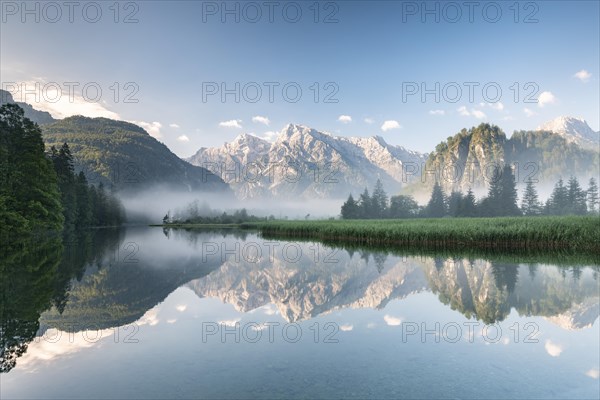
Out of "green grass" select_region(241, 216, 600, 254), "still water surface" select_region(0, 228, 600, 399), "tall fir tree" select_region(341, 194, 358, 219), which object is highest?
"tall fir tree" select_region(341, 194, 358, 219)

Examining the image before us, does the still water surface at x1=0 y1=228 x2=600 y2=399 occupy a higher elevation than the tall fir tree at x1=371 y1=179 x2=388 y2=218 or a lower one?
lower

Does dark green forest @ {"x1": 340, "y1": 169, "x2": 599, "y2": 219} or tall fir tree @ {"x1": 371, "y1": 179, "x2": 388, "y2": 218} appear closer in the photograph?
dark green forest @ {"x1": 340, "y1": 169, "x2": 599, "y2": 219}

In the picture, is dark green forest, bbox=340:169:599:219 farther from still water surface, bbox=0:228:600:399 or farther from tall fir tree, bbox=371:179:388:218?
still water surface, bbox=0:228:600:399

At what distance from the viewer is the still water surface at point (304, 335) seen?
676 cm

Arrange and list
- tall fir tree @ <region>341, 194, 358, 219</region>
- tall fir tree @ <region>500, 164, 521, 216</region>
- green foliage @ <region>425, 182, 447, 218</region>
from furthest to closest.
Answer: green foliage @ <region>425, 182, 447, 218</region>, tall fir tree @ <region>341, 194, 358, 219</region>, tall fir tree @ <region>500, 164, 521, 216</region>

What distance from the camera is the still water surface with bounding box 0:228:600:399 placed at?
6.76m

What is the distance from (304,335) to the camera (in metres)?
10.1

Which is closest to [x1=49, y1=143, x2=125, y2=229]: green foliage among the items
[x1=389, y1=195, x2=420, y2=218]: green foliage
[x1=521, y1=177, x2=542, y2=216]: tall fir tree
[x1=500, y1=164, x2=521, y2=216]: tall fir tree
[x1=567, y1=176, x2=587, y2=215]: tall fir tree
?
[x1=389, y1=195, x2=420, y2=218]: green foliage

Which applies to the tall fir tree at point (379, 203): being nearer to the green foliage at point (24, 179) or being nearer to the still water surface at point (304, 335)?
the green foliage at point (24, 179)

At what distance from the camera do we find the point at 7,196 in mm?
37906

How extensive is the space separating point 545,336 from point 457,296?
16.3 ft

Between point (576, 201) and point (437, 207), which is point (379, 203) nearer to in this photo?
point (437, 207)

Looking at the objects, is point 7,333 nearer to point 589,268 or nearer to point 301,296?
point 301,296

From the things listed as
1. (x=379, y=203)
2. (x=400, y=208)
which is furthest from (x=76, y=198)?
(x=400, y=208)
